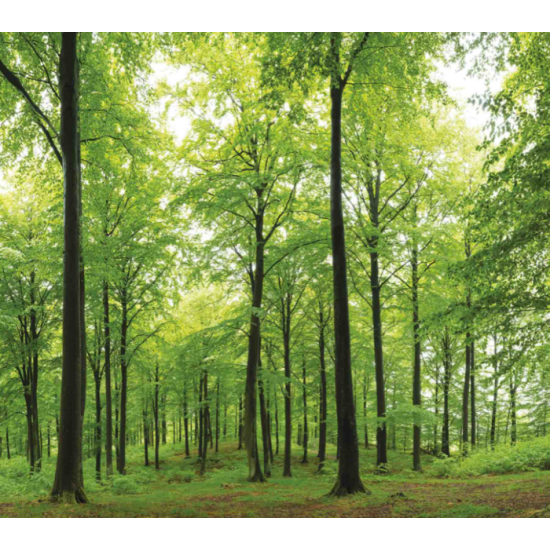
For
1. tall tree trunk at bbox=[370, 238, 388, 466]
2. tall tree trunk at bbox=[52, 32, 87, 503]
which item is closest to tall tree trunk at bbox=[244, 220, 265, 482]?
tall tree trunk at bbox=[370, 238, 388, 466]

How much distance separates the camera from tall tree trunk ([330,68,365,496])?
727 cm

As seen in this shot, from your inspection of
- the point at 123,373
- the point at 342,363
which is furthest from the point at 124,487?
the point at 342,363

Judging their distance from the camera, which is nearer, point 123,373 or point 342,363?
point 342,363

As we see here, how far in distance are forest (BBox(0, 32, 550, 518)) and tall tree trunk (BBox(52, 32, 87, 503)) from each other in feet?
0.11

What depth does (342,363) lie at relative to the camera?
7.50 m

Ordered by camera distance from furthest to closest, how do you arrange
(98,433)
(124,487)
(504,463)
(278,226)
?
(98,433), (278,226), (504,463), (124,487)

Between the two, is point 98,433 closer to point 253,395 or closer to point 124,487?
point 124,487

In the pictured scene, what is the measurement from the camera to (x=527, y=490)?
6.89m

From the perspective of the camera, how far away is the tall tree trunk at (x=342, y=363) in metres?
7.27

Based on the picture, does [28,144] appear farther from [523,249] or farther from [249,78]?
[523,249]

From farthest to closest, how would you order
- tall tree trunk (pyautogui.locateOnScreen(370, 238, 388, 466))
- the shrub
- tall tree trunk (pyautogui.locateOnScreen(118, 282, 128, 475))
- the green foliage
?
1. tall tree trunk (pyautogui.locateOnScreen(118, 282, 128, 475))
2. tall tree trunk (pyautogui.locateOnScreen(370, 238, 388, 466))
3. the green foliage
4. the shrub

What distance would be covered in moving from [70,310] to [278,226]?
6982 mm

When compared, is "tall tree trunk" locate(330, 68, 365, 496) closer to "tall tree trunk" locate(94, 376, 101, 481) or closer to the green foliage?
the green foliage
